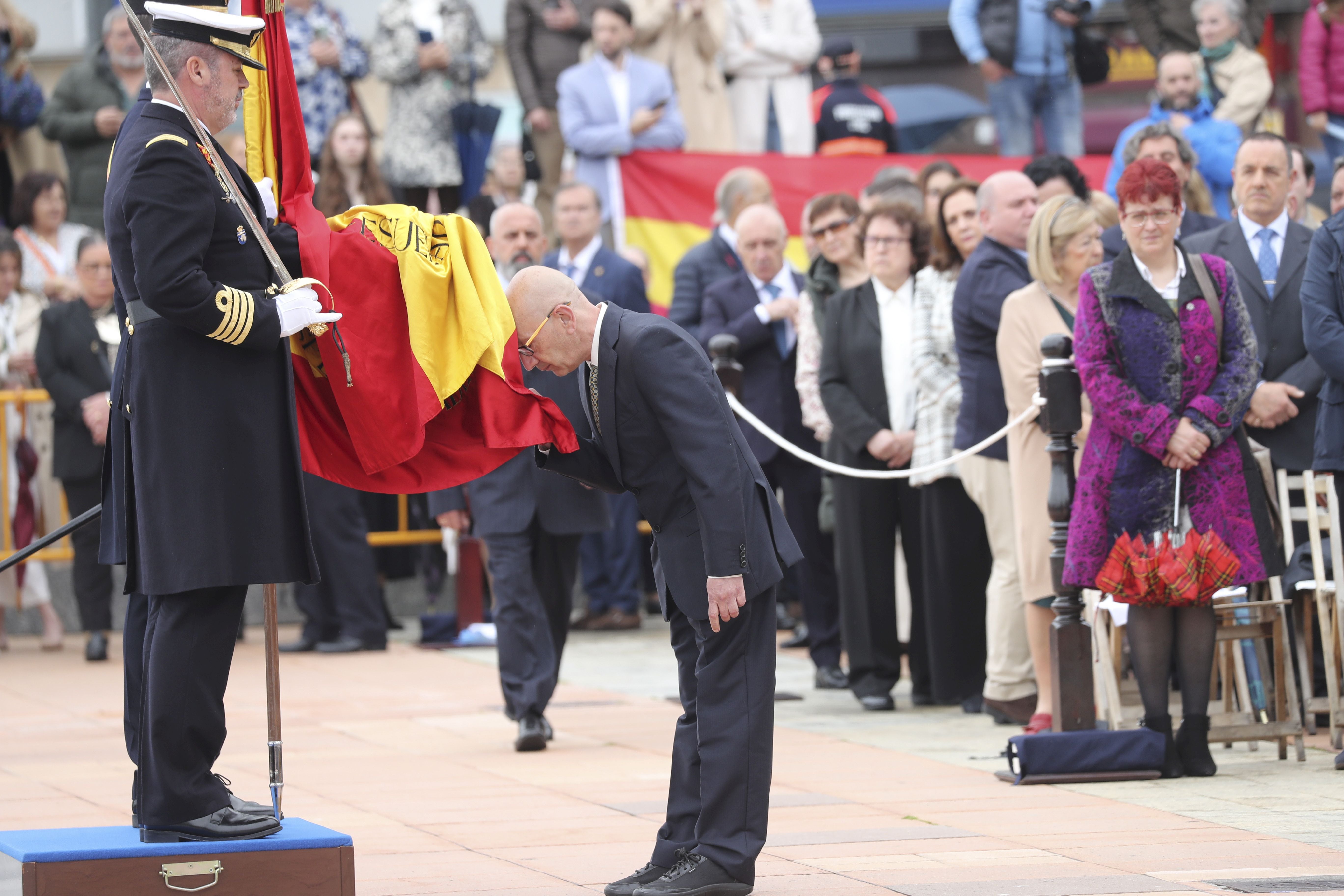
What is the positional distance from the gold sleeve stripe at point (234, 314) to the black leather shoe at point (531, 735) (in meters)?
3.27

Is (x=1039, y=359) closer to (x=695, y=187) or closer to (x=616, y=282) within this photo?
(x=616, y=282)

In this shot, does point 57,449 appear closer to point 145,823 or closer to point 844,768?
point 844,768

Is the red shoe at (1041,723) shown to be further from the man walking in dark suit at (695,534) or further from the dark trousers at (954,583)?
the man walking in dark suit at (695,534)

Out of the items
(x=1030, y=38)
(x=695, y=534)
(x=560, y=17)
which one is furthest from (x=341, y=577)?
(x=695, y=534)

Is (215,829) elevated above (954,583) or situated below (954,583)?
below

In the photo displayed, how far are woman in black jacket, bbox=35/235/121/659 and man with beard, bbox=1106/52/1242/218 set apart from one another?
5518mm

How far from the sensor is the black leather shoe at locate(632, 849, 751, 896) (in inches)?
188

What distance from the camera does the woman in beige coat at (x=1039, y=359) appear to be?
752 centimetres

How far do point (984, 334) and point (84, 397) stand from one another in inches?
202

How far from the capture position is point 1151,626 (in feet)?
21.5

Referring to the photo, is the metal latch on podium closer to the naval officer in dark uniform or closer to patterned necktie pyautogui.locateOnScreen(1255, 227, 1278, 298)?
the naval officer in dark uniform

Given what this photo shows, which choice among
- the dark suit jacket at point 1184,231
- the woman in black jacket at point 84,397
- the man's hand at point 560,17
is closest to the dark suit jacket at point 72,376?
the woman in black jacket at point 84,397

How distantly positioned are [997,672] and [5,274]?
20.6ft

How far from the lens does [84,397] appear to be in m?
10.4
